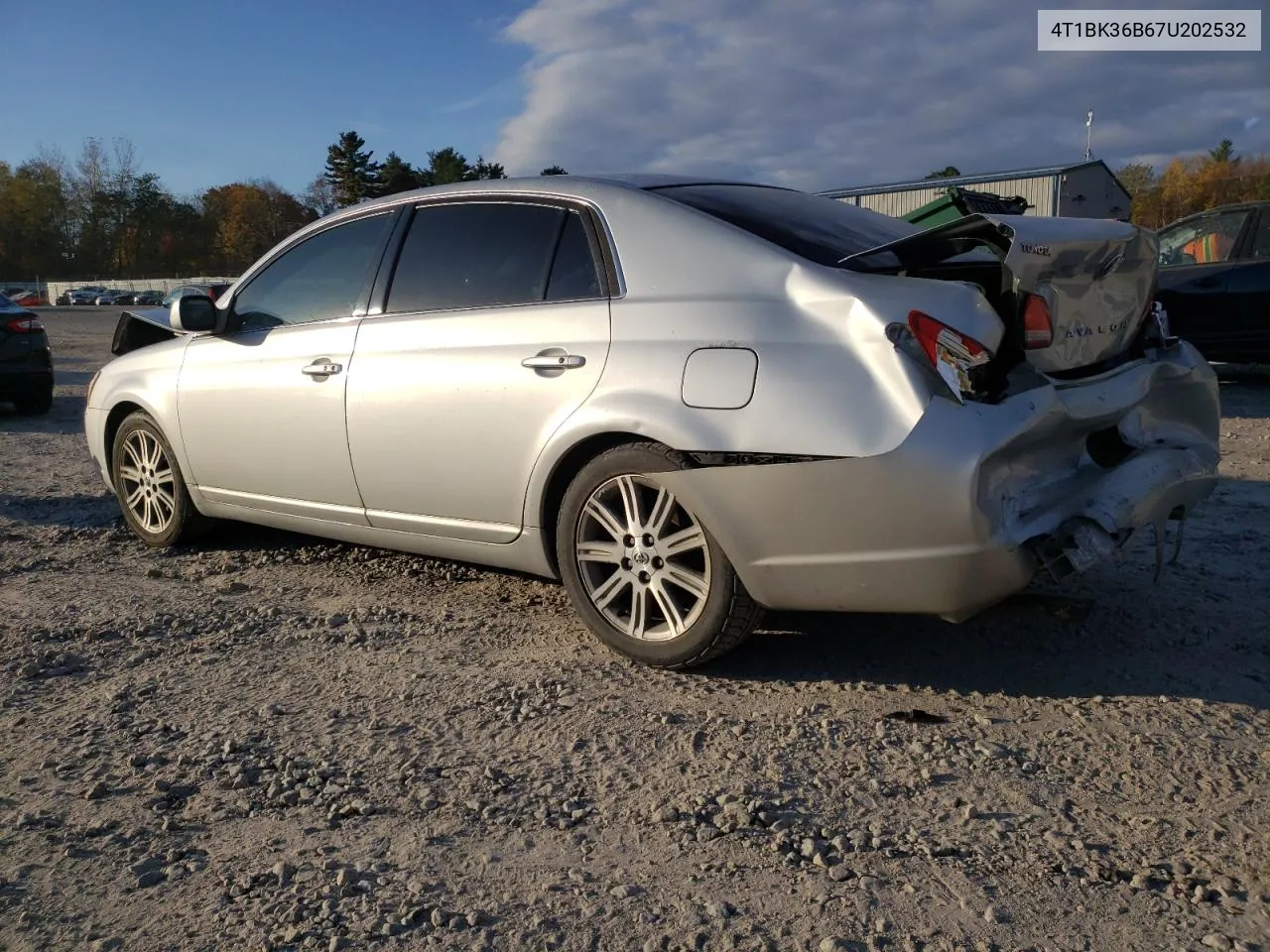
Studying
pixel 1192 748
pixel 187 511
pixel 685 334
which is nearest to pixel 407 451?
pixel 685 334

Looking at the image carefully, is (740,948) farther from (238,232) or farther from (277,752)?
(238,232)

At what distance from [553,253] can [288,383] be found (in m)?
1.42

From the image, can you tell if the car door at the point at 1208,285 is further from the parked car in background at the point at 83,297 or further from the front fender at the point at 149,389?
the parked car in background at the point at 83,297

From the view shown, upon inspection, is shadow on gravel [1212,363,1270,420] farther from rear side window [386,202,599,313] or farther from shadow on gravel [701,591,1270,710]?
rear side window [386,202,599,313]

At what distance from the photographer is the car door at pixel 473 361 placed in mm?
3732

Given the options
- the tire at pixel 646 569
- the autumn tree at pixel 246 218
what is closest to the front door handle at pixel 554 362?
the tire at pixel 646 569

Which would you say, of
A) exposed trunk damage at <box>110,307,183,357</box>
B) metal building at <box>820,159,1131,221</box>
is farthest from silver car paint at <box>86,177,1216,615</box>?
metal building at <box>820,159,1131,221</box>

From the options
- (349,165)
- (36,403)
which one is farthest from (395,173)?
(36,403)

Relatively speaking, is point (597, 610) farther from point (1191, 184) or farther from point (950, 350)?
point (1191, 184)

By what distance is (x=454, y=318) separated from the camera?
4078mm

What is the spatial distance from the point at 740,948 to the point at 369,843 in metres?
0.95

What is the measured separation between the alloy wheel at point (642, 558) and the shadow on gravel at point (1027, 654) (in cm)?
28

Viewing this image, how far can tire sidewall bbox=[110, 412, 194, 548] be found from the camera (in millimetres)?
5266

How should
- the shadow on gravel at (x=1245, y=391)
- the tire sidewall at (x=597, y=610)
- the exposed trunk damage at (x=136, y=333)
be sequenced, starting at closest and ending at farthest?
the tire sidewall at (x=597, y=610) → the exposed trunk damage at (x=136, y=333) → the shadow on gravel at (x=1245, y=391)
